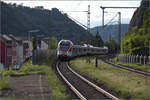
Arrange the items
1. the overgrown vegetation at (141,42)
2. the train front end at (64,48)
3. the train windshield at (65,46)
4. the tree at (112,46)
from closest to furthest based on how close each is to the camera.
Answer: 1. the overgrown vegetation at (141,42)
2. the train front end at (64,48)
3. the train windshield at (65,46)
4. the tree at (112,46)

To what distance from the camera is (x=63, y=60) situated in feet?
165

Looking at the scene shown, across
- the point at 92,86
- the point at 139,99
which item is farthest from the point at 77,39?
the point at 139,99

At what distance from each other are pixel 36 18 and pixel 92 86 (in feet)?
82.9

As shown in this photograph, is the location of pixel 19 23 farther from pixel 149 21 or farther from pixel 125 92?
pixel 149 21

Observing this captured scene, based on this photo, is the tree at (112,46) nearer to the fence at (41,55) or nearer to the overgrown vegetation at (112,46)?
the overgrown vegetation at (112,46)

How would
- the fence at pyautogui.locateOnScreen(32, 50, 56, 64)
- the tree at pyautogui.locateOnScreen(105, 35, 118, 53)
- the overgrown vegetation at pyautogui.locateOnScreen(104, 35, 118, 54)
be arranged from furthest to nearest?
the tree at pyautogui.locateOnScreen(105, 35, 118, 53), the overgrown vegetation at pyautogui.locateOnScreen(104, 35, 118, 54), the fence at pyautogui.locateOnScreen(32, 50, 56, 64)

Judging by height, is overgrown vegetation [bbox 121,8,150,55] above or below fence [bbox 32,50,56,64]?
above

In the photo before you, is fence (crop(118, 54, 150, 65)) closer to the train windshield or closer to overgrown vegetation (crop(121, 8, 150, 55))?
overgrown vegetation (crop(121, 8, 150, 55))

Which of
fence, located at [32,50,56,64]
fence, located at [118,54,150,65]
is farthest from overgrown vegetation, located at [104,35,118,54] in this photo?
fence, located at [118,54,150,65]

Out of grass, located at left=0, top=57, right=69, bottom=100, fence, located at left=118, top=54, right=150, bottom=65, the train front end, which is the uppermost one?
the train front end

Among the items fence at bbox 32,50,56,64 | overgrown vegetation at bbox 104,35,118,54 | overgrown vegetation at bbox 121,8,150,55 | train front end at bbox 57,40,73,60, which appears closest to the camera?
overgrown vegetation at bbox 121,8,150,55

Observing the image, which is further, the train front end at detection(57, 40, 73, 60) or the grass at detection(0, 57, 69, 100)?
the train front end at detection(57, 40, 73, 60)

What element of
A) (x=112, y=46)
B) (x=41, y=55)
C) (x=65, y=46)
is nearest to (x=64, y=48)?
(x=65, y=46)

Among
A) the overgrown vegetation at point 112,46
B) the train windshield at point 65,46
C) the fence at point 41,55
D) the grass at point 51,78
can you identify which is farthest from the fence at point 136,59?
the overgrown vegetation at point 112,46
